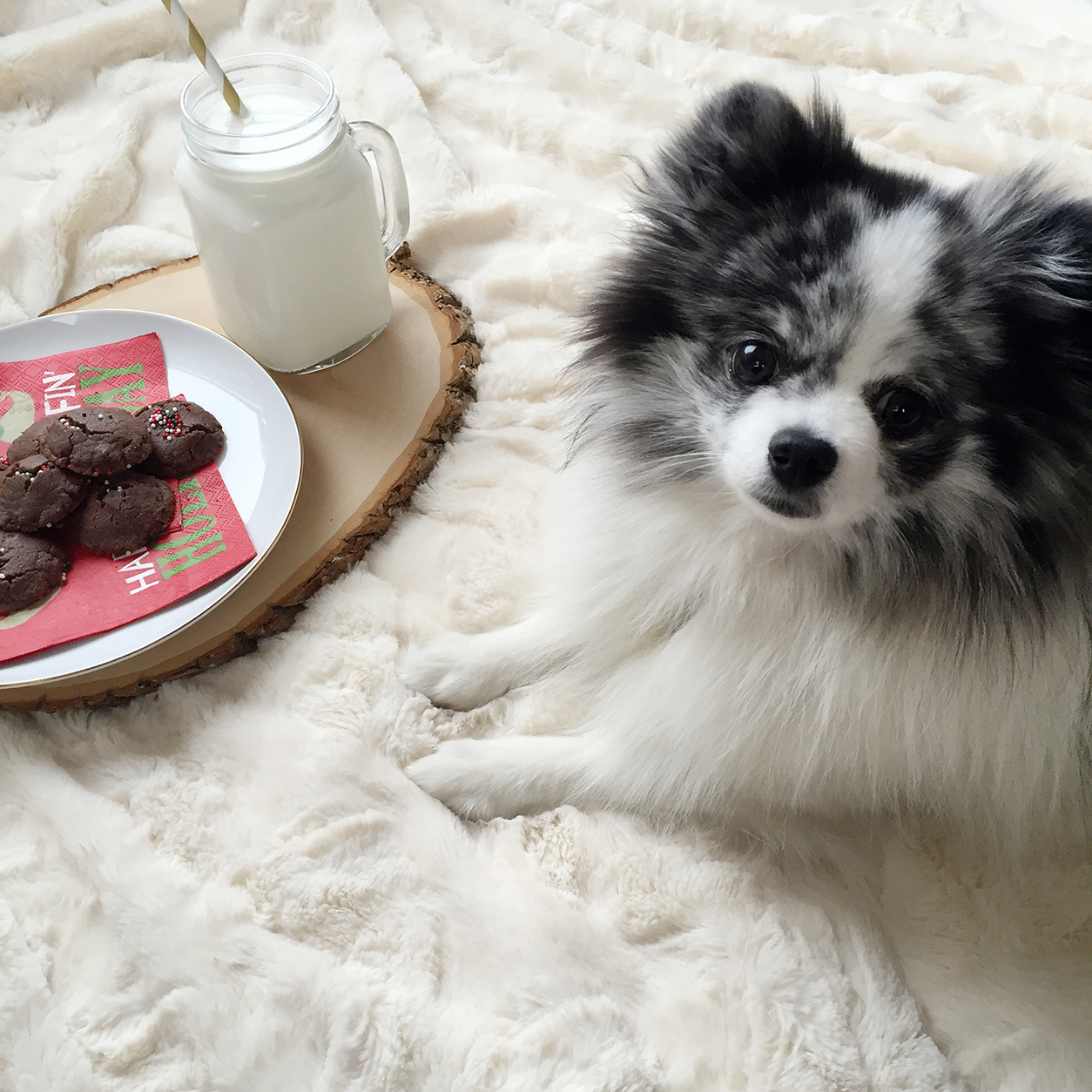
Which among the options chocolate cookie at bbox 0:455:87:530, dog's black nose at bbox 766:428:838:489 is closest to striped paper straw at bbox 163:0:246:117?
chocolate cookie at bbox 0:455:87:530

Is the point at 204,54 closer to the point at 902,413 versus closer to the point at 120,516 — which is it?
the point at 120,516

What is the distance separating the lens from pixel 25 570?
155cm

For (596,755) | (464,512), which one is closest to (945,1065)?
(596,755)

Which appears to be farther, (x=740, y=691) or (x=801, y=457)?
(x=740, y=691)

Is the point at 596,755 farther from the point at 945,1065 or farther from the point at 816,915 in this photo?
the point at 945,1065

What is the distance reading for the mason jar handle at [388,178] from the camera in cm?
181

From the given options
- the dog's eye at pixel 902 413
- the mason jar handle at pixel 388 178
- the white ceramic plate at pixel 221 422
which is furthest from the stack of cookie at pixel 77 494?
the dog's eye at pixel 902 413

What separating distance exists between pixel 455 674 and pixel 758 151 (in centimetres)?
95

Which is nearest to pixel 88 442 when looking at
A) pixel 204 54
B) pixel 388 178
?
pixel 204 54

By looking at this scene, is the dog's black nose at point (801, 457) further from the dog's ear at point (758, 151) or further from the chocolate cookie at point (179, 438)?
the chocolate cookie at point (179, 438)

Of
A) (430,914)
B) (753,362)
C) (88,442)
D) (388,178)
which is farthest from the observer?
(388,178)

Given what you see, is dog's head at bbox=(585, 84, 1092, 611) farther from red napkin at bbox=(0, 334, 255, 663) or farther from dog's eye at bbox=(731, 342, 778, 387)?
red napkin at bbox=(0, 334, 255, 663)

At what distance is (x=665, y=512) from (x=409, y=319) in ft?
3.09

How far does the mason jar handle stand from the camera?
71.4 inches
